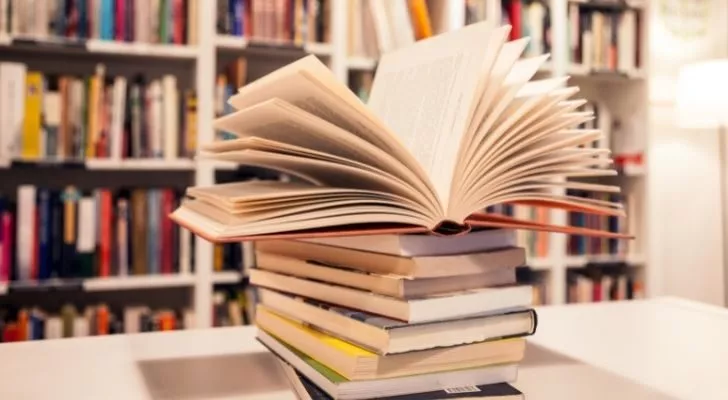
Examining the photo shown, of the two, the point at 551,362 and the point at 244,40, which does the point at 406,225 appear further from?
the point at 244,40

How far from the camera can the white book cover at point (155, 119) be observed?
2119 millimetres

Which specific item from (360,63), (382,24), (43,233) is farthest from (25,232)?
(382,24)

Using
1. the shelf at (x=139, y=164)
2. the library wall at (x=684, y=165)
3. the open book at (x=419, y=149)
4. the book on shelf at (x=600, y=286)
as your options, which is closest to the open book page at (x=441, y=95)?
the open book at (x=419, y=149)

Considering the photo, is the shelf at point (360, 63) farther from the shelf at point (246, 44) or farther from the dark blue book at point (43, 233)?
the dark blue book at point (43, 233)

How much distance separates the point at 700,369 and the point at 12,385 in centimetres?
56

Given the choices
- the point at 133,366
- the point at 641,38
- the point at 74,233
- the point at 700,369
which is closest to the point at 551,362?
the point at 700,369

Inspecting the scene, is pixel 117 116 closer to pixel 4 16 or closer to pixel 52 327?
pixel 4 16

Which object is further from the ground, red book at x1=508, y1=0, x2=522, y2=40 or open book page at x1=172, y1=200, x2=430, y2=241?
red book at x1=508, y1=0, x2=522, y2=40

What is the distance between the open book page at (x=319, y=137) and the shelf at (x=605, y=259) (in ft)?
7.14

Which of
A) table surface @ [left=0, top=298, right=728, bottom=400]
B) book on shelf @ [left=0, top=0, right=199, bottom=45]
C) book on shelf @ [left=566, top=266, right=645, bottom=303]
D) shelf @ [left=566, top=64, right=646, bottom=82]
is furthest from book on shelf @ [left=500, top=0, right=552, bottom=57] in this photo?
table surface @ [left=0, top=298, right=728, bottom=400]

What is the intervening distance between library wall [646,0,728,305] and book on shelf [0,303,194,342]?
1937 mm

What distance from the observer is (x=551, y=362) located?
63 cm

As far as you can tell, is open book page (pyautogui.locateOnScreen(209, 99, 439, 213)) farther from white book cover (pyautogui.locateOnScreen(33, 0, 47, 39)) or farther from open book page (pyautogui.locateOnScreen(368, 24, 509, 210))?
white book cover (pyautogui.locateOnScreen(33, 0, 47, 39))

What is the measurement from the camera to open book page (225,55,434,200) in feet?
1.54
